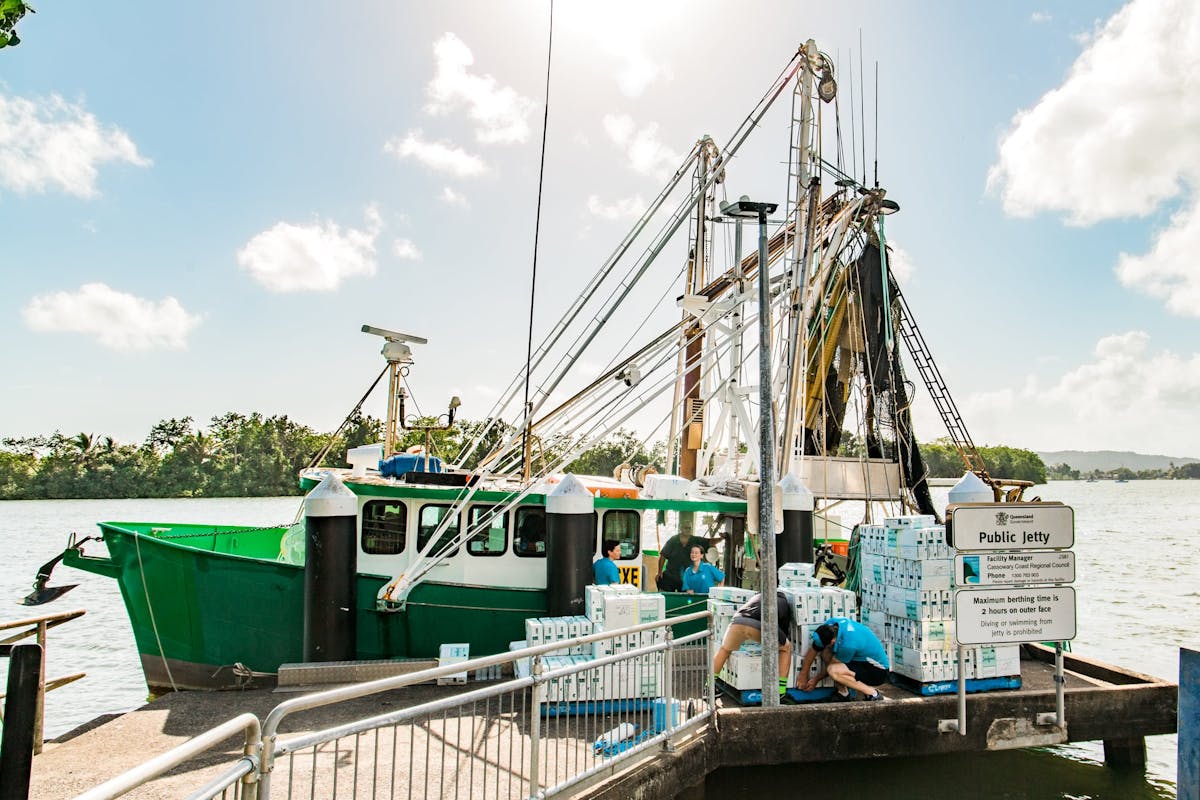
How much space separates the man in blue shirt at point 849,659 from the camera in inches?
332

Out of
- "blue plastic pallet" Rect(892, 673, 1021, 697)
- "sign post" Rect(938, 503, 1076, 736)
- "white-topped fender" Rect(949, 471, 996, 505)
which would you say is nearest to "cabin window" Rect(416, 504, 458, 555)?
"blue plastic pallet" Rect(892, 673, 1021, 697)

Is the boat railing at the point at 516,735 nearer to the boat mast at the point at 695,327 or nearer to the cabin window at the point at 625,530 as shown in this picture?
the cabin window at the point at 625,530

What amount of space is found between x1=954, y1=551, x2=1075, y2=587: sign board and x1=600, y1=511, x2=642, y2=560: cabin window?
17.8 ft

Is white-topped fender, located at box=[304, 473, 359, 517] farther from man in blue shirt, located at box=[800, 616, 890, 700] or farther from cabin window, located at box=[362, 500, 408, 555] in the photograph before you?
man in blue shirt, located at box=[800, 616, 890, 700]

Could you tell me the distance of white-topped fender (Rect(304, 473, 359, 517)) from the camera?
10.4m

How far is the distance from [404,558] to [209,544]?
6.58 metres

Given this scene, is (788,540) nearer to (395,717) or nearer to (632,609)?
(632,609)

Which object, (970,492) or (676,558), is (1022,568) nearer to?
(676,558)

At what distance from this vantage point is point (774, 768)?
927 centimetres

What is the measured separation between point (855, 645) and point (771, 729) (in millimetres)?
1310

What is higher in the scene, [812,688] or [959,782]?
[812,688]

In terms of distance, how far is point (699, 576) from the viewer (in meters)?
11.6

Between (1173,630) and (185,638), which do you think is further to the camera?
(1173,630)

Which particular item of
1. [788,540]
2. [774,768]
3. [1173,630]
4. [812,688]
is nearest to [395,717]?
[812,688]
